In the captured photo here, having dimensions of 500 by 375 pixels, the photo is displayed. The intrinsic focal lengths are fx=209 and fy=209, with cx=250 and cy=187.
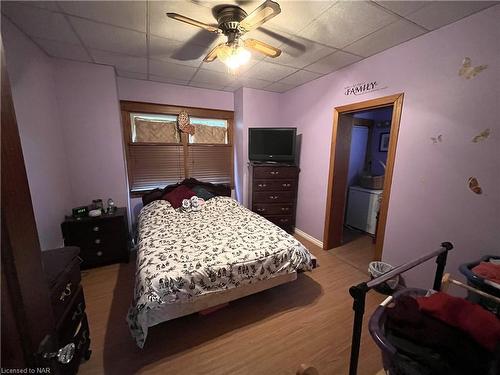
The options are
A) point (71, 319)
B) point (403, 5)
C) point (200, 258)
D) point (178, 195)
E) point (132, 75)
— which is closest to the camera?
point (71, 319)

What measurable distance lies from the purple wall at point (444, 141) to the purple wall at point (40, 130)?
11.2 ft

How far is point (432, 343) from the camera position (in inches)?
33.3

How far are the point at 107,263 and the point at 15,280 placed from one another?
2.74 m

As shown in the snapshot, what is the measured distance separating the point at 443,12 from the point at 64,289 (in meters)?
3.23

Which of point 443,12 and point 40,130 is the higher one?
point 443,12

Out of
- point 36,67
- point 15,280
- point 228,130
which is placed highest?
point 36,67

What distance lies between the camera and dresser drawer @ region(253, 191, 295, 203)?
3.48m

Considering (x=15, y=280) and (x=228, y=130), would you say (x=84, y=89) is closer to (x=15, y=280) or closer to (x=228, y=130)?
(x=228, y=130)

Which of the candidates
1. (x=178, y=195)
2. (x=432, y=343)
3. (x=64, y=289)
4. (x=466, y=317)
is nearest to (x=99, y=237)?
(x=178, y=195)

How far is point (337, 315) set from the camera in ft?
6.41

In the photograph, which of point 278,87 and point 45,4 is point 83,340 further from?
point 278,87

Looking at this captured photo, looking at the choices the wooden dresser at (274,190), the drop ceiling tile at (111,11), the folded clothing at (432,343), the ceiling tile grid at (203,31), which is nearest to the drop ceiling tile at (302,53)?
the ceiling tile grid at (203,31)

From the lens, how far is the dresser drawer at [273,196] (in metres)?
3.48

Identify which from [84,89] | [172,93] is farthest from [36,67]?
[172,93]
